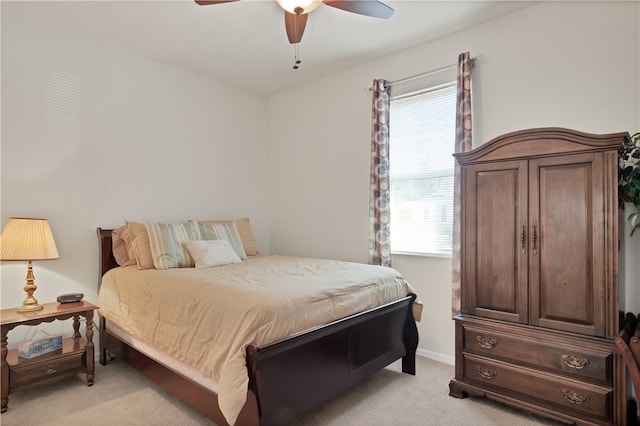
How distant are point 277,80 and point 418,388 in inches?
136

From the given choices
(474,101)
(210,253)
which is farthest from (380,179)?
(210,253)

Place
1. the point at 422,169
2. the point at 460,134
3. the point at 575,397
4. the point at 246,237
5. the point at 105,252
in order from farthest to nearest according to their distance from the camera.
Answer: the point at 246,237 < the point at 422,169 < the point at 105,252 < the point at 460,134 < the point at 575,397

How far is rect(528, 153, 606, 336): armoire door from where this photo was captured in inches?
80.7

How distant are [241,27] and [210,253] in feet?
6.28

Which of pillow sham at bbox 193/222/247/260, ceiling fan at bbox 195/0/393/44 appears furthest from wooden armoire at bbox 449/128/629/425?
pillow sham at bbox 193/222/247/260

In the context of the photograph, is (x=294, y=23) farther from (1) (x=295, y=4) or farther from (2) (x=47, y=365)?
(2) (x=47, y=365)

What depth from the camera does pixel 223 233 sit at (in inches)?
143

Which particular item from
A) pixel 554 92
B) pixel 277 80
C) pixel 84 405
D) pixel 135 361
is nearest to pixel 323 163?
pixel 277 80

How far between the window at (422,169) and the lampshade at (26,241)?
2.83 metres

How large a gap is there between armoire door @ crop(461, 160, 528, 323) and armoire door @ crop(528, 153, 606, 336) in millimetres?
62

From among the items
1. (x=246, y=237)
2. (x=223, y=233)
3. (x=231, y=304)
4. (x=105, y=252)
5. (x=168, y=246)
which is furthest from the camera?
(x=246, y=237)

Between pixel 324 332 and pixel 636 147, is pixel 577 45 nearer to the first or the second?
pixel 636 147

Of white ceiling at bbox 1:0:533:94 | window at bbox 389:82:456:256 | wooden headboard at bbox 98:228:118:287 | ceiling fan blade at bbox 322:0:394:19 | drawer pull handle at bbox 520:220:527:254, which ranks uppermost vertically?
white ceiling at bbox 1:0:533:94

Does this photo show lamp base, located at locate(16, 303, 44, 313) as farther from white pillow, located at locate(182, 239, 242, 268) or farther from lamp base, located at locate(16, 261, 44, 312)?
white pillow, located at locate(182, 239, 242, 268)
